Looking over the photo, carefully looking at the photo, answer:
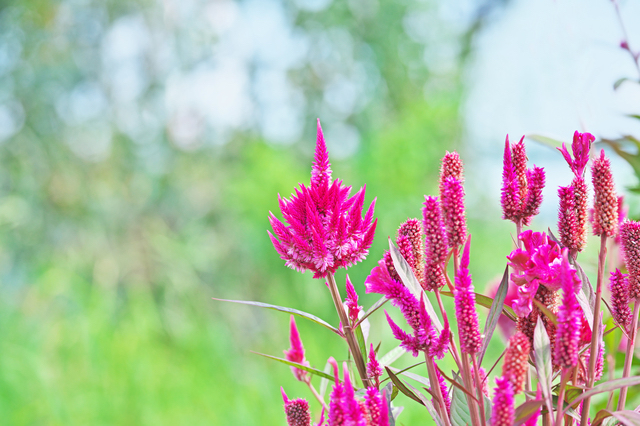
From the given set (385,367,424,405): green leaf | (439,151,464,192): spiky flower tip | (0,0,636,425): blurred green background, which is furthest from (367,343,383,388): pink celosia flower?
(0,0,636,425): blurred green background

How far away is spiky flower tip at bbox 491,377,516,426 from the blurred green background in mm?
1333

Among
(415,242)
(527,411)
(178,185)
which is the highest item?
(178,185)

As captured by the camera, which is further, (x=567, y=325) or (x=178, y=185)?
(x=178, y=185)

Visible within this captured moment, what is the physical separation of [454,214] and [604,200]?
0.31 feet

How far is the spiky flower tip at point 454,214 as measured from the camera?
0.87 feet

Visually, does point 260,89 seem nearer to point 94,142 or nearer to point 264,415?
point 94,142

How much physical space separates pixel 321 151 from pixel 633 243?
7.6 inches

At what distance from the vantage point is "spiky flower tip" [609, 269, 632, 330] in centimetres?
29

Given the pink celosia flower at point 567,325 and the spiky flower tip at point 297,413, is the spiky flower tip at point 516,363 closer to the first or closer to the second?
the pink celosia flower at point 567,325

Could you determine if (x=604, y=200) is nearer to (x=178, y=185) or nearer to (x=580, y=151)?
(x=580, y=151)

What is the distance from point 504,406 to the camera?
22 centimetres

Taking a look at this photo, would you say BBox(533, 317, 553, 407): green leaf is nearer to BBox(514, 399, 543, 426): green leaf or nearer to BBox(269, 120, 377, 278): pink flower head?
BBox(514, 399, 543, 426): green leaf

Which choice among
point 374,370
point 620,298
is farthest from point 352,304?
point 620,298

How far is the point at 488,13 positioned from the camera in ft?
11.8
